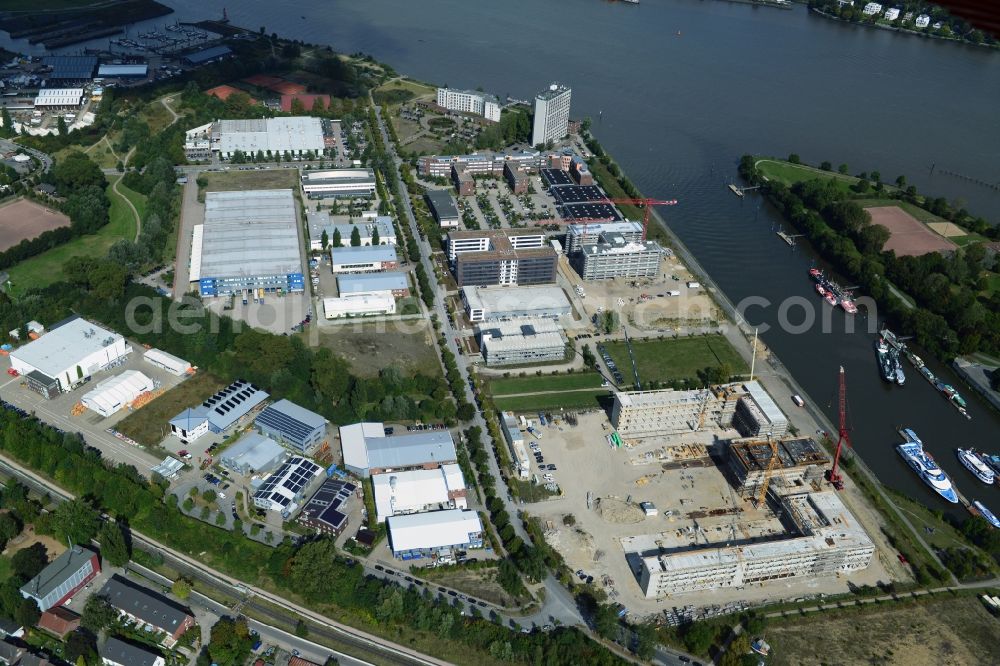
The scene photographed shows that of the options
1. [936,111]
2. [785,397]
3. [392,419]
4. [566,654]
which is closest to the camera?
[566,654]

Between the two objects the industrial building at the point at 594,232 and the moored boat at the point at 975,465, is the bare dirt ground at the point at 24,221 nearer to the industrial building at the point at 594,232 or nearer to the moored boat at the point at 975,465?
the industrial building at the point at 594,232

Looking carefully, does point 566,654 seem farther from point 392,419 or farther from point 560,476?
point 392,419

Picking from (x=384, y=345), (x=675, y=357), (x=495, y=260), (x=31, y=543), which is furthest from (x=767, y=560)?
(x=31, y=543)

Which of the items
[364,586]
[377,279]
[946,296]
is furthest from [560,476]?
[946,296]

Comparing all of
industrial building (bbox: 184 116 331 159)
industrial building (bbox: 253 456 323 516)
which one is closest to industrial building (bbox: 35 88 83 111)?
industrial building (bbox: 184 116 331 159)

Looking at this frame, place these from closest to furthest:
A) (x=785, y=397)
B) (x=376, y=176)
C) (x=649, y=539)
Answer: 1. (x=649, y=539)
2. (x=785, y=397)
3. (x=376, y=176)

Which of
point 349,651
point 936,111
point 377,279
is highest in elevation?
point 936,111

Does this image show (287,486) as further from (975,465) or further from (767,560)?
(975,465)
